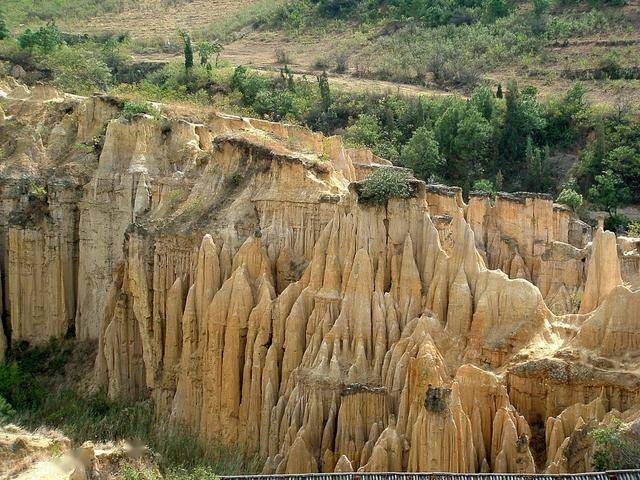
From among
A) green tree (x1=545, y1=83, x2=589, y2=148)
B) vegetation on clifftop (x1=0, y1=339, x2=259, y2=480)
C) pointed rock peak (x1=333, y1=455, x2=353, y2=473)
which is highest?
green tree (x1=545, y1=83, x2=589, y2=148)

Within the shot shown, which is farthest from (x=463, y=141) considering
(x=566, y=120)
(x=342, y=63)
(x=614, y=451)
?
(x=614, y=451)

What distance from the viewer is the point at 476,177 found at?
49.7 meters

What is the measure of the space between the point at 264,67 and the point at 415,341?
48699mm

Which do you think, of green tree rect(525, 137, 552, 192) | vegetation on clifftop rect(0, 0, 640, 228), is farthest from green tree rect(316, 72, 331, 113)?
green tree rect(525, 137, 552, 192)

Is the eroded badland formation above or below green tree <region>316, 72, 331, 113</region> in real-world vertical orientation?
below

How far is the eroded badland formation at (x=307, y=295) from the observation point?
67.1 ft

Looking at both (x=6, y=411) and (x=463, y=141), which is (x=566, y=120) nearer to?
(x=463, y=141)

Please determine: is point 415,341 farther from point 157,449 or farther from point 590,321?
point 157,449

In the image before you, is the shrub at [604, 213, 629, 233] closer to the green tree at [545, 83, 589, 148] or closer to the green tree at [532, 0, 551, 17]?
the green tree at [545, 83, 589, 148]

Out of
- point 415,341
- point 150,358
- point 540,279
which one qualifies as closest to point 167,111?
point 150,358

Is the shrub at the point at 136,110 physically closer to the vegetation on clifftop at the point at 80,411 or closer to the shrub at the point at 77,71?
the vegetation on clifftop at the point at 80,411

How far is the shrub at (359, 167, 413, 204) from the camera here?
2383 cm

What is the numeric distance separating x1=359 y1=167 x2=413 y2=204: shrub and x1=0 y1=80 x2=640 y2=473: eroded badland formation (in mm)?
210

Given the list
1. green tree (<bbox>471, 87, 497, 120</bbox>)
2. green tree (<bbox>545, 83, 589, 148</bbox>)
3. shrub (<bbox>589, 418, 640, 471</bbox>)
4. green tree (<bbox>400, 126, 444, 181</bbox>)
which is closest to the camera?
shrub (<bbox>589, 418, 640, 471</bbox>)
